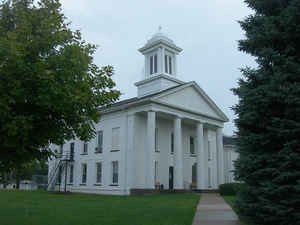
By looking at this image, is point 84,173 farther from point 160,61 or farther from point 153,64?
point 160,61

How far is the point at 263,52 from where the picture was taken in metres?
8.84

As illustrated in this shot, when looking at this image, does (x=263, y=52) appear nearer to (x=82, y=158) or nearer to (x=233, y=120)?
(x=233, y=120)

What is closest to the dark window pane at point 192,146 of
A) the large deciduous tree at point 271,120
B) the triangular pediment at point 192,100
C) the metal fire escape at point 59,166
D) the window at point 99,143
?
the triangular pediment at point 192,100

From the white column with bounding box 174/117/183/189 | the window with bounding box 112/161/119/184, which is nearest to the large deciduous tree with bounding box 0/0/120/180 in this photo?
the white column with bounding box 174/117/183/189

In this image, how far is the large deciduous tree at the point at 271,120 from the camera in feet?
26.4

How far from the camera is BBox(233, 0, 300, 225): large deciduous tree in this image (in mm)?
8047

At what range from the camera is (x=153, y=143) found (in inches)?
1069

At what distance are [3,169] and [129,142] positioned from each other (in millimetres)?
20836

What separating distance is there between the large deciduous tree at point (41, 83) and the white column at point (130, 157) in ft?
65.7

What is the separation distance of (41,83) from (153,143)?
2065cm

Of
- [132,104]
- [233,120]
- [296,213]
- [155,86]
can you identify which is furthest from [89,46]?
[155,86]

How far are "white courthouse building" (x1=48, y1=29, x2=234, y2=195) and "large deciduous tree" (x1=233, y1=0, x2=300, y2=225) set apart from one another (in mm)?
17860

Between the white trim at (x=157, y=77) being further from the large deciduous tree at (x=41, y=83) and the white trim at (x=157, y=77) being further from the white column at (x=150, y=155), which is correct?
the large deciduous tree at (x=41, y=83)

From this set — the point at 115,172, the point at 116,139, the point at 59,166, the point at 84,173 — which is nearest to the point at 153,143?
the point at 116,139
